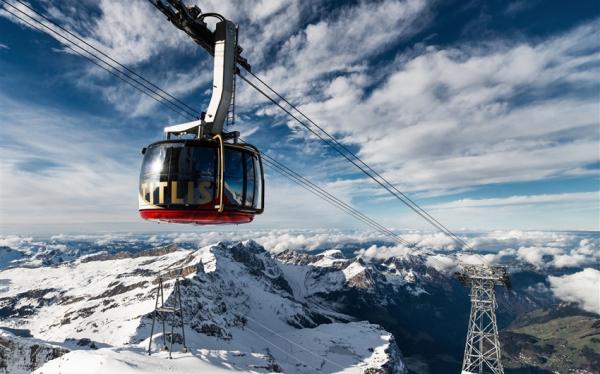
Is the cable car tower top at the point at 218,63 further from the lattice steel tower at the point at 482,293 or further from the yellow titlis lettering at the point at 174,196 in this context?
the lattice steel tower at the point at 482,293

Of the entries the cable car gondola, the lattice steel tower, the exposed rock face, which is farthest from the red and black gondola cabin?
the exposed rock face

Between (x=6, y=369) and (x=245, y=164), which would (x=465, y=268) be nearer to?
(x=245, y=164)

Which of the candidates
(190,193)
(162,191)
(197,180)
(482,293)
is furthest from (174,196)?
(482,293)

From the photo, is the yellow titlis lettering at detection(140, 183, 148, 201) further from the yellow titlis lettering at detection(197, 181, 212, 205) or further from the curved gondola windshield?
the yellow titlis lettering at detection(197, 181, 212, 205)

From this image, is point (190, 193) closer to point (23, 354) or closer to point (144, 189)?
point (144, 189)

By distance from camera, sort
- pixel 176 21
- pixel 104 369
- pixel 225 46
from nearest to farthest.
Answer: pixel 176 21 → pixel 225 46 → pixel 104 369

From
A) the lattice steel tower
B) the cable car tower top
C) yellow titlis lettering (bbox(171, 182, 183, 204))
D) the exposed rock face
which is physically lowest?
the exposed rock face

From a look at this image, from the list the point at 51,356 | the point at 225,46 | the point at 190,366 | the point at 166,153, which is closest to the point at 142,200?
the point at 166,153
